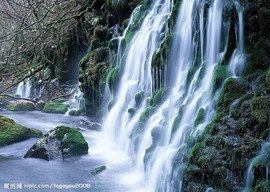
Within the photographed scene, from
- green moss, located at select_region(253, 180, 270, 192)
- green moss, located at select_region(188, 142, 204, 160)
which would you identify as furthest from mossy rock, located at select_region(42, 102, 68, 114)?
green moss, located at select_region(253, 180, 270, 192)

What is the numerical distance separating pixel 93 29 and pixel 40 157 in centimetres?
787

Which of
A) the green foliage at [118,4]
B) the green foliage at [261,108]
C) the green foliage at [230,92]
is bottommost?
the green foliage at [261,108]

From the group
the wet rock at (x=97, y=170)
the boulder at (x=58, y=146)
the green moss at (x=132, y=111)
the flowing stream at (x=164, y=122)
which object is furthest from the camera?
the green moss at (x=132, y=111)

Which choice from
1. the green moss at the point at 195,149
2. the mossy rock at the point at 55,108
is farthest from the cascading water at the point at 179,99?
the mossy rock at the point at 55,108

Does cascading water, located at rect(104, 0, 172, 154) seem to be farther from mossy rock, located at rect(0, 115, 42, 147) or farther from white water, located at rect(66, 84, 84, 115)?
white water, located at rect(66, 84, 84, 115)

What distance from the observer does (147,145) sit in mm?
7492

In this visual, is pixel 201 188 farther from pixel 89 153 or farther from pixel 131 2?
pixel 131 2

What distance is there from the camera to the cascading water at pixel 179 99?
6.04m

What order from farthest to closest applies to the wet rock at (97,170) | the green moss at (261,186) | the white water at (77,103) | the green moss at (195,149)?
1. the white water at (77,103)
2. the wet rock at (97,170)
3. the green moss at (195,149)
4. the green moss at (261,186)

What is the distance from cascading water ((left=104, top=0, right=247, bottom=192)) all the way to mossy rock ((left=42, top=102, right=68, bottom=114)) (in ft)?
15.8

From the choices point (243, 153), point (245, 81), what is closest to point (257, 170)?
point (243, 153)

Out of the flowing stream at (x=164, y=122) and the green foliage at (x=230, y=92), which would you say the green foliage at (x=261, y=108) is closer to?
the green foliage at (x=230, y=92)

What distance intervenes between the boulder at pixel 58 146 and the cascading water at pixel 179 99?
1.18 m

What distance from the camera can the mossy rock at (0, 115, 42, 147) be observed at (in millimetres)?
9164
